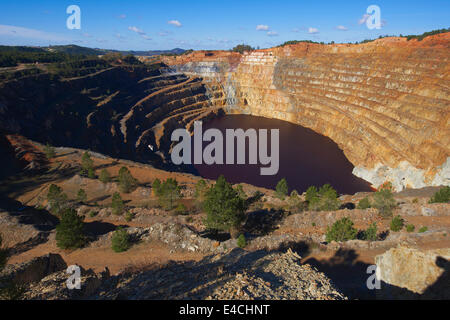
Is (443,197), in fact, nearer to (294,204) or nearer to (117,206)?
(294,204)


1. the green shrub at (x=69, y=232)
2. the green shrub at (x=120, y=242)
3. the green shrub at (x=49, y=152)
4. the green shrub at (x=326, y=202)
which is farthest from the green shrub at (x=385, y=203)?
the green shrub at (x=49, y=152)

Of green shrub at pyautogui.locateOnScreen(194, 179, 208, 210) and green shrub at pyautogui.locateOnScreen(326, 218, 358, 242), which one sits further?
green shrub at pyautogui.locateOnScreen(194, 179, 208, 210)

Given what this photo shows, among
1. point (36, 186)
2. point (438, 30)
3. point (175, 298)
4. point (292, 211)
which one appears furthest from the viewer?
point (438, 30)

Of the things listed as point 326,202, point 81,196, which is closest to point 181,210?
point 81,196

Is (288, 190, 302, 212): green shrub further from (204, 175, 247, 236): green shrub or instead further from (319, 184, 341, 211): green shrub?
(204, 175, 247, 236): green shrub

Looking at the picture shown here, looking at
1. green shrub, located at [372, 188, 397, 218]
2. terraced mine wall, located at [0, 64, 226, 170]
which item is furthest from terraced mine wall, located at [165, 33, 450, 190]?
terraced mine wall, located at [0, 64, 226, 170]

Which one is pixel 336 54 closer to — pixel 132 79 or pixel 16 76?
pixel 132 79

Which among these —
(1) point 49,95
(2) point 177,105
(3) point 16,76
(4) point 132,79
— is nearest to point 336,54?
(2) point 177,105
